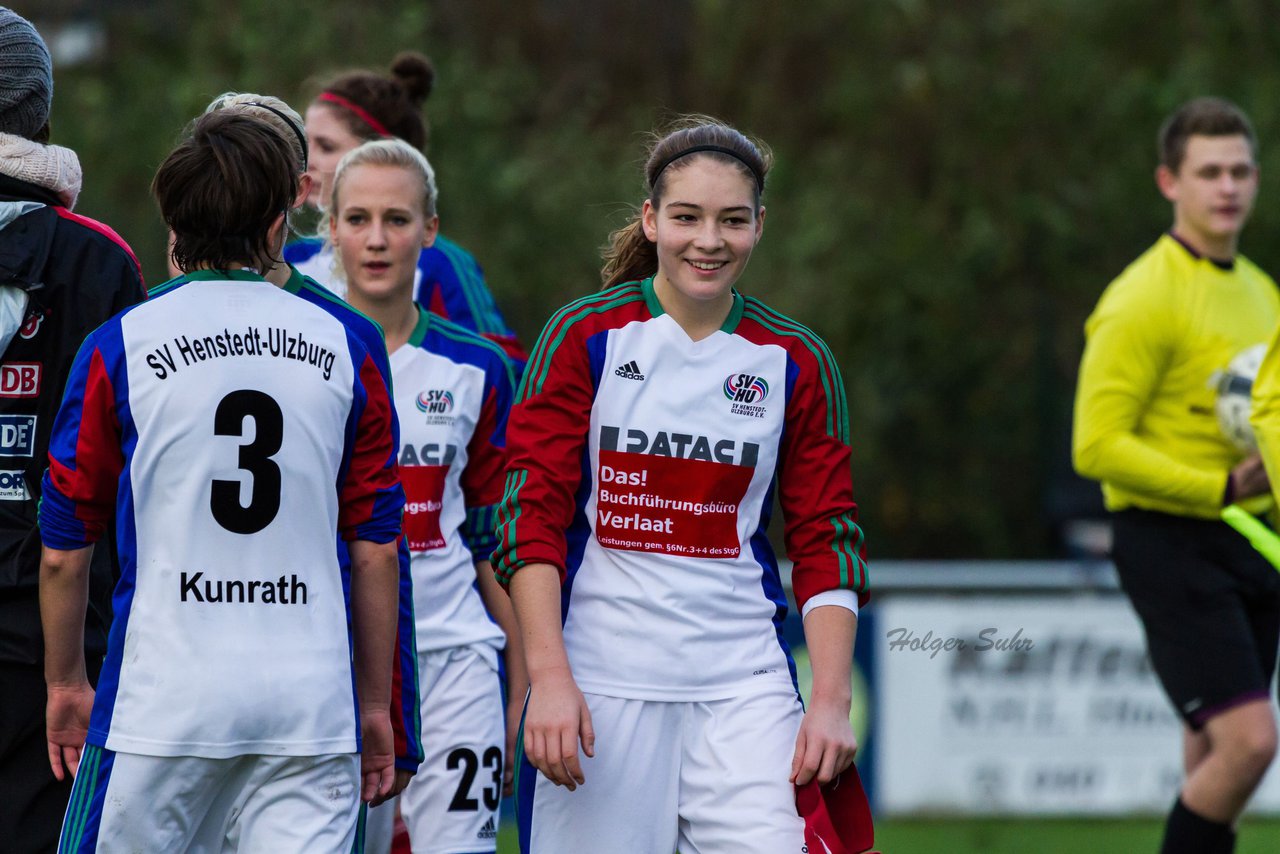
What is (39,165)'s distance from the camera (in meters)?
3.40

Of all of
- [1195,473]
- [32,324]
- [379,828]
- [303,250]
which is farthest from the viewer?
[1195,473]

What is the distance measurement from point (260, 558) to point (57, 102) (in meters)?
11.8

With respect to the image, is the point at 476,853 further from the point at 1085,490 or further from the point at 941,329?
the point at 941,329

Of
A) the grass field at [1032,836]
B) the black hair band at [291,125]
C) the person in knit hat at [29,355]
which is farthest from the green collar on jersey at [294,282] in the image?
the grass field at [1032,836]

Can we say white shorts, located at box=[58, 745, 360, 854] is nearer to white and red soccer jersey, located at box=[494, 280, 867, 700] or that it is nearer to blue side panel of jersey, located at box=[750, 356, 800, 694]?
white and red soccer jersey, located at box=[494, 280, 867, 700]

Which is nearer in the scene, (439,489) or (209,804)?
(209,804)

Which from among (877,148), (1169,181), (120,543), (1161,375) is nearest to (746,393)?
(120,543)

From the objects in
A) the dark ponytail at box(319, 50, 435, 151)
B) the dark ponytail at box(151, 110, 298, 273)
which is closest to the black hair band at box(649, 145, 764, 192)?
the dark ponytail at box(151, 110, 298, 273)

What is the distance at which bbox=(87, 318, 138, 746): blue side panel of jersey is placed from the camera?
2.98m

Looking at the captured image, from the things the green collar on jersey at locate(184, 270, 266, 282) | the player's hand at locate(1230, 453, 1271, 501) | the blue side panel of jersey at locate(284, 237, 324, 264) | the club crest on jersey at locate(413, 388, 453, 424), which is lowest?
the player's hand at locate(1230, 453, 1271, 501)

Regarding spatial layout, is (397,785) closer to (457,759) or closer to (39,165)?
(457,759)

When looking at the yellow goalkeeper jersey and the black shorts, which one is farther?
the yellow goalkeeper jersey

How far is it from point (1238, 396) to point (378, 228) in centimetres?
279

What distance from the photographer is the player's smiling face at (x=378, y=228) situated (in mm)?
4336
